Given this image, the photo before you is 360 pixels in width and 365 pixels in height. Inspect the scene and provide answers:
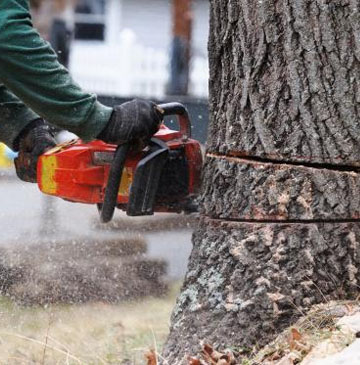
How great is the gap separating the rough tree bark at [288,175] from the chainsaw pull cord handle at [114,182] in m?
0.60

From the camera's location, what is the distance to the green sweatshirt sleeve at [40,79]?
314 centimetres

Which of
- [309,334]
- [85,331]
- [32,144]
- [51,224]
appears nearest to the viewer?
[309,334]

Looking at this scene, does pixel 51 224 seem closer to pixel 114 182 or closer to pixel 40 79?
pixel 114 182

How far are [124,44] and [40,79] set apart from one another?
16565mm

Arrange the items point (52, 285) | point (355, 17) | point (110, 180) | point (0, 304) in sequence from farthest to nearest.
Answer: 1. point (52, 285)
2. point (0, 304)
3. point (110, 180)
4. point (355, 17)

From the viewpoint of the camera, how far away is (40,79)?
3189 mm

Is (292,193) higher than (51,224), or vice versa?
(292,193)

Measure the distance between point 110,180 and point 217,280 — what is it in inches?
27.6

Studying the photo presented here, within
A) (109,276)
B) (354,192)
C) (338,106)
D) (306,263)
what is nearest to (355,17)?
(338,106)

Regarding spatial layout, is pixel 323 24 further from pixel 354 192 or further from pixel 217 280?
pixel 217 280

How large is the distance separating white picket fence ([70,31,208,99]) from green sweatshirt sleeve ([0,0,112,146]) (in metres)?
12.5

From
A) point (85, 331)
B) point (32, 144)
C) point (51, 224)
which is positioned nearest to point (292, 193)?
point (32, 144)

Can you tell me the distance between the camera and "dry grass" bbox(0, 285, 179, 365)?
369 cm

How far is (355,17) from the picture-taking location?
2.86 metres
